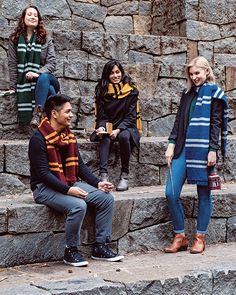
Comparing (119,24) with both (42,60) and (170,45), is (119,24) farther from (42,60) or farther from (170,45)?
(42,60)

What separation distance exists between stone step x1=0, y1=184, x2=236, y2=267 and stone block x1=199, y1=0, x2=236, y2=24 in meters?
3.37

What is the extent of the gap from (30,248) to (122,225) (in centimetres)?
83

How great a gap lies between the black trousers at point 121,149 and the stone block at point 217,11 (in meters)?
3.49

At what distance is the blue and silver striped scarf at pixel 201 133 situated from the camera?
4.94 metres

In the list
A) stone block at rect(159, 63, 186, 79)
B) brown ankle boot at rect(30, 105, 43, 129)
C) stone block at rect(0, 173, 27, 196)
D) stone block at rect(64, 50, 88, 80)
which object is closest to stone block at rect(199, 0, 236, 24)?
stone block at rect(159, 63, 186, 79)

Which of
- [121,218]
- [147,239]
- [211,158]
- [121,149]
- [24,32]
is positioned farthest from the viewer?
[24,32]

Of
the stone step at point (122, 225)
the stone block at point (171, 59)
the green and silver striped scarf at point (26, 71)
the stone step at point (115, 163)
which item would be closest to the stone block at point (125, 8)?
the stone block at point (171, 59)

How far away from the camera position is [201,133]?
4.95 m

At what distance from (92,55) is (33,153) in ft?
11.1

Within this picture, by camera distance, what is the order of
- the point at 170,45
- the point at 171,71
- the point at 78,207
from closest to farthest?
the point at 78,207, the point at 171,71, the point at 170,45

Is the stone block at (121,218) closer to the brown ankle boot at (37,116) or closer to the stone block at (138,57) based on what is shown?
the brown ankle boot at (37,116)

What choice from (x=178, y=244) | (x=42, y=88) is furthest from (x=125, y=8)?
Result: (x=178, y=244)

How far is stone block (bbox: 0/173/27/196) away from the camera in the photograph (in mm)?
5555

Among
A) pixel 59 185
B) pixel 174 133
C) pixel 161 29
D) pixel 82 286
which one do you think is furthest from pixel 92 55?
pixel 82 286
